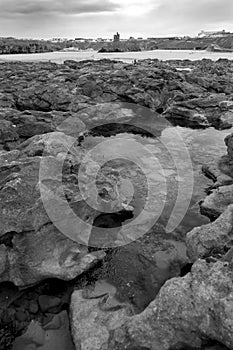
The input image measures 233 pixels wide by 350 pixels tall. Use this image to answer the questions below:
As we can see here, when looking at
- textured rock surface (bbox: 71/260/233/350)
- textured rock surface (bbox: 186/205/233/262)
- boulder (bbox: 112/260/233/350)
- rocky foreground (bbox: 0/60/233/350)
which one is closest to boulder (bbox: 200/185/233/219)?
rocky foreground (bbox: 0/60/233/350)

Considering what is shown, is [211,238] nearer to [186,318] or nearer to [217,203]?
[186,318]

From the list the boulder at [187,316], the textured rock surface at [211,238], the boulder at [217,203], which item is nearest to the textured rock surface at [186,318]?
the boulder at [187,316]

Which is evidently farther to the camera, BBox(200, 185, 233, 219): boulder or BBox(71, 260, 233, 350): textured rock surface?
BBox(200, 185, 233, 219): boulder

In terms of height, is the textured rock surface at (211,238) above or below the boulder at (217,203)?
above

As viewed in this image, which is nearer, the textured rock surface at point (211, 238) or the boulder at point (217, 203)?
the textured rock surface at point (211, 238)

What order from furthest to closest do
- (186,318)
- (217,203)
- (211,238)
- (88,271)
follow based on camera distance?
1. (217,203)
2. (88,271)
3. (211,238)
4. (186,318)

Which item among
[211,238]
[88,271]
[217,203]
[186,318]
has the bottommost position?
[88,271]

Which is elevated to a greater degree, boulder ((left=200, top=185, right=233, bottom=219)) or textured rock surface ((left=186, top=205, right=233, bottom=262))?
textured rock surface ((left=186, top=205, right=233, bottom=262))

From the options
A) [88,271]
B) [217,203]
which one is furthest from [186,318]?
[217,203]

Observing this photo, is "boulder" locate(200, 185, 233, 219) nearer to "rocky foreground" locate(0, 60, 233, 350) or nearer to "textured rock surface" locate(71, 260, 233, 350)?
"rocky foreground" locate(0, 60, 233, 350)

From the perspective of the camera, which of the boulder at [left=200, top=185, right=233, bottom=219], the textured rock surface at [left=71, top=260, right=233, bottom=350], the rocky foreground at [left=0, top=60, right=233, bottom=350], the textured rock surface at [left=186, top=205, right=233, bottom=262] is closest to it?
the textured rock surface at [left=71, top=260, right=233, bottom=350]

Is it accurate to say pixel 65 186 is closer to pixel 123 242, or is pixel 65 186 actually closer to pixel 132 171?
pixel 123 242

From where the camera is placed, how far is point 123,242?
31.1 feet

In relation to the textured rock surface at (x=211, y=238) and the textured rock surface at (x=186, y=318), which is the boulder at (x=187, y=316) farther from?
the textured rock surface at (x=211, y=238)
